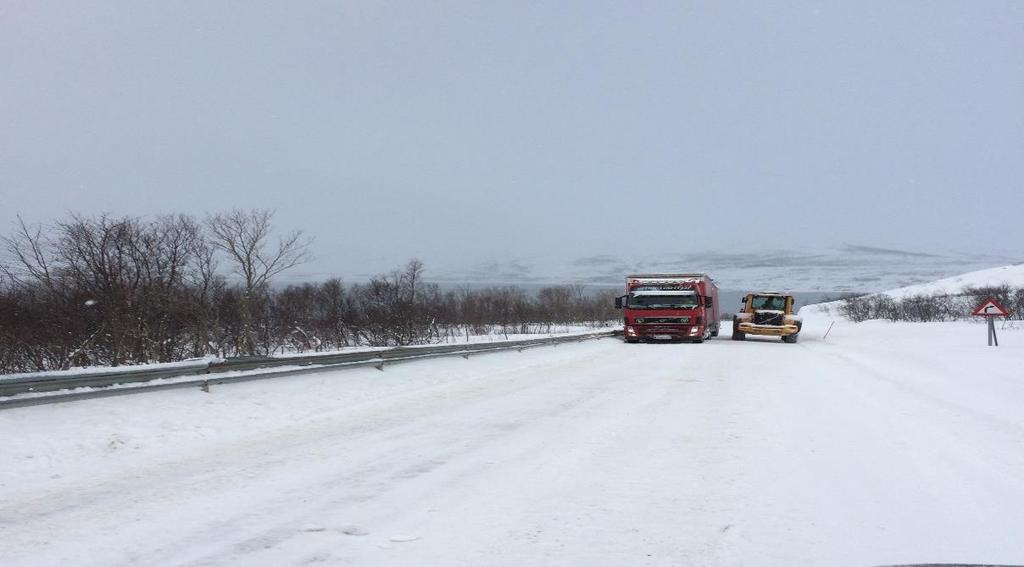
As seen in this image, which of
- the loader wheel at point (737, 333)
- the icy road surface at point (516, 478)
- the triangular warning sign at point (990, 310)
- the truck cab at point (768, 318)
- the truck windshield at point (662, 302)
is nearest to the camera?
the icy road surface at point (516, 478)

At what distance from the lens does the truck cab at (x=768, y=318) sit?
33969 millimetres

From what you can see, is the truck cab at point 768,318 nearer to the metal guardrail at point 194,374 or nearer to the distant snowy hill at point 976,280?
the metal guardrail at point 194,374

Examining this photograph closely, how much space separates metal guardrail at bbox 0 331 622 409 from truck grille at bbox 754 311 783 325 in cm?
2114

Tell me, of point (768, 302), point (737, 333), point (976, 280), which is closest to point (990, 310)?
point (768, 302)

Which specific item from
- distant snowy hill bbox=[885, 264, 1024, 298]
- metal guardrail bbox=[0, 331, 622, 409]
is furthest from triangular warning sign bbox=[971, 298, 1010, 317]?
distant snowy hill bbox=[885, 264, 1024, 298]

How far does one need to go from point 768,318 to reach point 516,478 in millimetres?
30949

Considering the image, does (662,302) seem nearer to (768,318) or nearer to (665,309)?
(665,309)

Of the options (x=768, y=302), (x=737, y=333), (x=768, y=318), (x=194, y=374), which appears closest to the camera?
(x=194, y=374)

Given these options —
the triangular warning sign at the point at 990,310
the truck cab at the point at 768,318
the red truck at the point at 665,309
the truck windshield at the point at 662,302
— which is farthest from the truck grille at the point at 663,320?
the triangular warning sign at the point at 990,310

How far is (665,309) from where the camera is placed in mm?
31219

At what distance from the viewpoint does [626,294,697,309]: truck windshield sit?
31.3 m

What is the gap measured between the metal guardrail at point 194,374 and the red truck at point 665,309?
47.0 feet

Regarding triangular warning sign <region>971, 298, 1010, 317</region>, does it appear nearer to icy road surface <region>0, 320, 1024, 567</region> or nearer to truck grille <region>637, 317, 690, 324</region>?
truck grille <region>637, 317, 690, 324</region>

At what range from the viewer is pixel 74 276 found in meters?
29.9
